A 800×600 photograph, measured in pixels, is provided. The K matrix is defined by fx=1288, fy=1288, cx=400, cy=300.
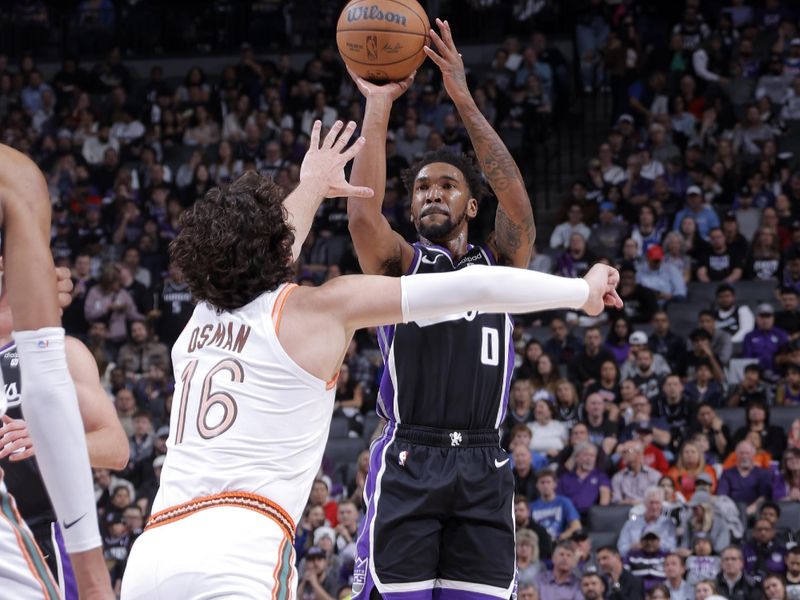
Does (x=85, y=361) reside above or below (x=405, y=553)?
above

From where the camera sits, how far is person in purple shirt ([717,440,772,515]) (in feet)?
36.8

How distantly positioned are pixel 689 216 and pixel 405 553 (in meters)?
10.3

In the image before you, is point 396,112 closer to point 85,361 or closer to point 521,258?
point 521,258

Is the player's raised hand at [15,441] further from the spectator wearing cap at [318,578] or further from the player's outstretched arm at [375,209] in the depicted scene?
the spectator wearing cap at [318,578]

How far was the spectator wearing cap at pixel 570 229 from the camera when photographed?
15.2 meters

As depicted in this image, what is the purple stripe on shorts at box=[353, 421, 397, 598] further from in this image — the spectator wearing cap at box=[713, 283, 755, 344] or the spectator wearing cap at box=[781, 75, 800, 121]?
the spectator wearing cap at box=[781, 75, 800, 121]

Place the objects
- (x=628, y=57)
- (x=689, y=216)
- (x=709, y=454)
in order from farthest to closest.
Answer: (x=628, y=57) → (x=689, y=216) → (x=709, y=454)

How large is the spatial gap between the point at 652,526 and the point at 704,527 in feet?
1.42

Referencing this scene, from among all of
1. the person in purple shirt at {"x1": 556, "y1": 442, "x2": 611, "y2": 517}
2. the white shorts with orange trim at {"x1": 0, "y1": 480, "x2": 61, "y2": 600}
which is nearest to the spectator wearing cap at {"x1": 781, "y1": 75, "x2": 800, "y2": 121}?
the person in purple shirt at {"x1": 556, "y1": 442, "x2": 611, "y2": 517}

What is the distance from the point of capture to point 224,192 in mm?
3879

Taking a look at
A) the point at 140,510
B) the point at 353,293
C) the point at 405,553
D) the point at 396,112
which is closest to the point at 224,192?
the point at 353,293

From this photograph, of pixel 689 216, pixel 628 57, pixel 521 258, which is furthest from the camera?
pixel 628 57

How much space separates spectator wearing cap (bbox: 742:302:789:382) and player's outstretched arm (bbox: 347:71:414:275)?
8.25 m

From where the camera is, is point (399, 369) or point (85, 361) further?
point (399, 369)
